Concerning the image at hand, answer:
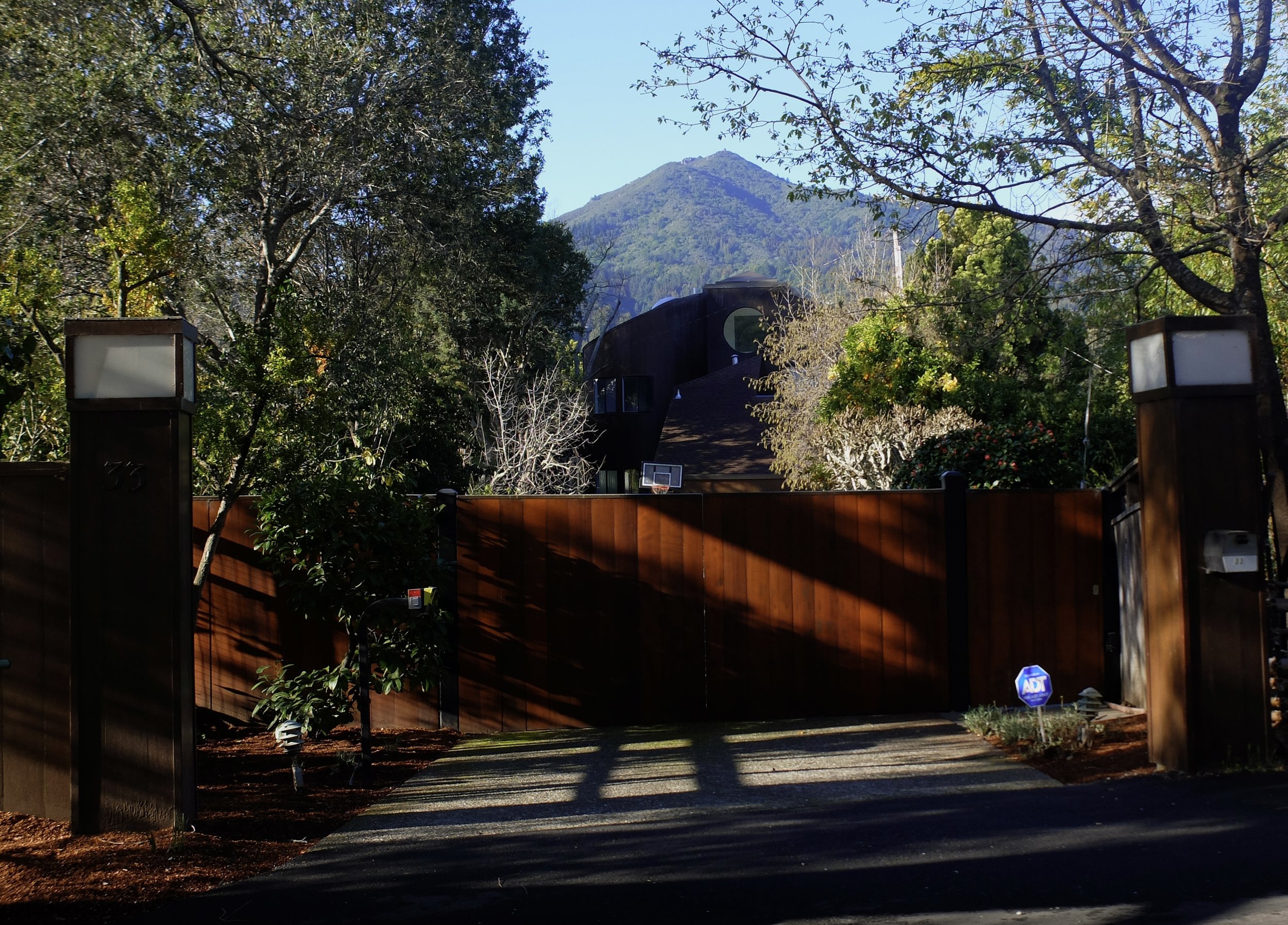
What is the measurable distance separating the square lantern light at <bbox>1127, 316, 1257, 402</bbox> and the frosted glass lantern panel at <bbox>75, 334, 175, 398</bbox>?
19.1 feet

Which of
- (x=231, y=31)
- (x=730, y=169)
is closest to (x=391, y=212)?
(x=231, y=31)

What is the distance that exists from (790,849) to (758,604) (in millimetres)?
3476

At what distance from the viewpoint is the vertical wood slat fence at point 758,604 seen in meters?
8.27

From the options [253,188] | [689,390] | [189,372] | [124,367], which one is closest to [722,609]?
[189,372]

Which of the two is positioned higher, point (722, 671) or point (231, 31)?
point (231, 31)

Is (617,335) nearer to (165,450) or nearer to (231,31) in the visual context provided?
(231,31)

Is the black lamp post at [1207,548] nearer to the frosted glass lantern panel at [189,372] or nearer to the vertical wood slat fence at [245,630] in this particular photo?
the frosted glass lantern panel at [189,372]

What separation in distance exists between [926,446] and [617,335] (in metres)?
20.5

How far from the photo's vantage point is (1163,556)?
6.27m

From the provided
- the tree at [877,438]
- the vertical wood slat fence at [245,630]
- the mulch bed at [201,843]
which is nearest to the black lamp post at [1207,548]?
the mulch bed at [201,843]

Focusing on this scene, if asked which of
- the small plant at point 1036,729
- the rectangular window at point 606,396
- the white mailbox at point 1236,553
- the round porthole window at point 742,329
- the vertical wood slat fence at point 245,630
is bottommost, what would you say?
the small plant at point 1036,729

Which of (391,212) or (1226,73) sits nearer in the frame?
(1226,73)

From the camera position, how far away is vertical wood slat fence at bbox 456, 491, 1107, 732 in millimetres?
8266

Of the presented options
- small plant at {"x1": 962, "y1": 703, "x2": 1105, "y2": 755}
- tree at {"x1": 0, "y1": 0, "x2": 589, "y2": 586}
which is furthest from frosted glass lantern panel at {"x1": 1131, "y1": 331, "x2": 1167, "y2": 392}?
tree at {"x1": 0, "y1": 0, "x2": 589, "y2": 586}
